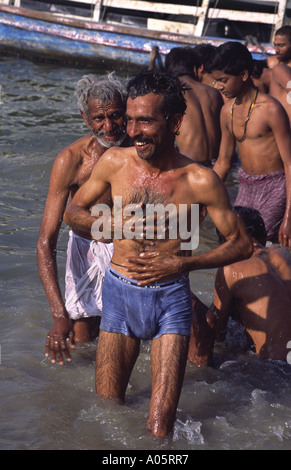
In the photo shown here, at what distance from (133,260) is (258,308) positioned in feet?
4.48

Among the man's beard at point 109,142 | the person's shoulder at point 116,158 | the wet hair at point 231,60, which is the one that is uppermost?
the wet hair at point 231,60

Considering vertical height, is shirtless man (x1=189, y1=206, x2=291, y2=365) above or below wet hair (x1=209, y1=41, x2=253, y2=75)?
below

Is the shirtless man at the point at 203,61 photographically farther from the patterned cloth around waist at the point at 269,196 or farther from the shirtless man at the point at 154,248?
the shirtless man at the point at 154,248

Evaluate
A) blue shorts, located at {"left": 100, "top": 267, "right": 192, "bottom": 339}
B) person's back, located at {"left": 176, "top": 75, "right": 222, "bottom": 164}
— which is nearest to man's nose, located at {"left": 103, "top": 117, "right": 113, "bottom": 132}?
blue shorts, located at {"left": 100, "top": 267, "right": 192, "bottom": 339}

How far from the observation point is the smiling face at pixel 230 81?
18.2 ft

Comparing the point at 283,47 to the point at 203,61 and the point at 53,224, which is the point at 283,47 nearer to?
the point at 203,61

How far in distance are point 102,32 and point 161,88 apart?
38.0 feet

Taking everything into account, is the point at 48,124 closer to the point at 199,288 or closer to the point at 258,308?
the point at 199,288

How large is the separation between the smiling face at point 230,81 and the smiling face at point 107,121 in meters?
1.64

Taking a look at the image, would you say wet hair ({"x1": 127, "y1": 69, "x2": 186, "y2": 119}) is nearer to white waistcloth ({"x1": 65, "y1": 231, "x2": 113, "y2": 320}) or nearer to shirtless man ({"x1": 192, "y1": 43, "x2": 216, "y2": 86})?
white waistcloth ({"x1": 65, "y1": 231, "x2": 113, "y2": 320})

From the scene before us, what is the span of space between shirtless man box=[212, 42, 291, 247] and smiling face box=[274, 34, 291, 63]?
9.49ft

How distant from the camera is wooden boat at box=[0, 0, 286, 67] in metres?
13.6

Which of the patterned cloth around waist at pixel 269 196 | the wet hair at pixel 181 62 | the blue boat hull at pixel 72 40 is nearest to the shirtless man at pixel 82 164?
the patterned cloth around waist at pixel 269 196

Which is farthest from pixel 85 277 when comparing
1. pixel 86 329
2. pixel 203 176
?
pixel 203 176
